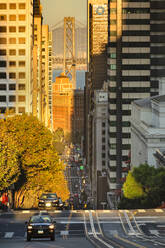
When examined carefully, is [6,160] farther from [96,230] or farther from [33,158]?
[96,230]

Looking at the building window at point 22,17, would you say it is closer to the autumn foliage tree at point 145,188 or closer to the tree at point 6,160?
the autumn foliage tree at point 145,188

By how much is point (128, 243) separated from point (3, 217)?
23257 millimetres

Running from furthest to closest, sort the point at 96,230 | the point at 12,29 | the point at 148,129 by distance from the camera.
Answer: the point at 12,29
the point at 148,129
the point at 96,230

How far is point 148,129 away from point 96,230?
83815 millimetres

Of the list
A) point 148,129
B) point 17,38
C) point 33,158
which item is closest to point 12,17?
point 17,38

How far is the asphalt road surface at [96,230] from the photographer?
52.0 metres

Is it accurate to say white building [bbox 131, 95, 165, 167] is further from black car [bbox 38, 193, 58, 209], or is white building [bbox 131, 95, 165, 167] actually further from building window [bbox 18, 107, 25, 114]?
black car [bbox 38, 193, 58, 209]

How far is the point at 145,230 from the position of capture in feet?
206

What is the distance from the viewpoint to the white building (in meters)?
144

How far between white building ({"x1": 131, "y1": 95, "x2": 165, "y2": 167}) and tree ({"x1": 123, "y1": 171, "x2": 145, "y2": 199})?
3024 cm

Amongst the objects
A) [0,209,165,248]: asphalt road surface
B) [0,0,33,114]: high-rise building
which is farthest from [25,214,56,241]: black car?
[0,0,33,114]: high-rise building

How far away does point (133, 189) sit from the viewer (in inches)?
4227

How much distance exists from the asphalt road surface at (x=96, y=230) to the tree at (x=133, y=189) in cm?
3192

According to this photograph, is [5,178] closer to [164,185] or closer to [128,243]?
[164,185]
